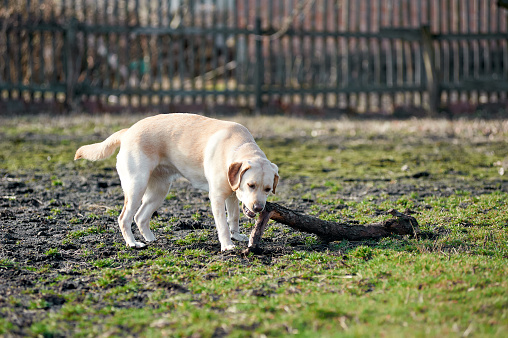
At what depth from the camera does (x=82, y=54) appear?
13.3m

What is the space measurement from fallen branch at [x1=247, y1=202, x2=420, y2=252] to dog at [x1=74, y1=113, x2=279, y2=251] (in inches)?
4.9

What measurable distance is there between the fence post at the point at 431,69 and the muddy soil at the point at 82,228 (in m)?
6.58

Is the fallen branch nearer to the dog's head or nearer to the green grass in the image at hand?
the green grass

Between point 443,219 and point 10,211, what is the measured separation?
3.87 metres

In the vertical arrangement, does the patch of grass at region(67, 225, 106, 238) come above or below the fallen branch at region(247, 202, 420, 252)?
below

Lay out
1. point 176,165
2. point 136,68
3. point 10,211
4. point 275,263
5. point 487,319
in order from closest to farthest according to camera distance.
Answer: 1. point 487,319
2. point 275,263
3. point 176,165
4. point 10,211
5. point 136,68

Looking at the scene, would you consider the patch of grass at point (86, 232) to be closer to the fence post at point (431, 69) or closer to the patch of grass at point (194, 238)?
the patch of grass at point (194, 238)

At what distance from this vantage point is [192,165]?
4938 mm

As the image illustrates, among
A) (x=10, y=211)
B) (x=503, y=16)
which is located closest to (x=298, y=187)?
(x=10, y=211)

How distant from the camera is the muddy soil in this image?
3.89 meters

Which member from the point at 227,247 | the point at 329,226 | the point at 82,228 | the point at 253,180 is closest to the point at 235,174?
the point at 253,180

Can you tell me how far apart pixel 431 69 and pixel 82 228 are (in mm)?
10016

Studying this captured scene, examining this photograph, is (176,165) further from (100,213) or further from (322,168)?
(322,168)

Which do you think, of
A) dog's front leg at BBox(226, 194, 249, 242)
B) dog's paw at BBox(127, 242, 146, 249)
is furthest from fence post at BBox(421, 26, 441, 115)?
dog's paw at BBox(127, 242, 146, 249)
